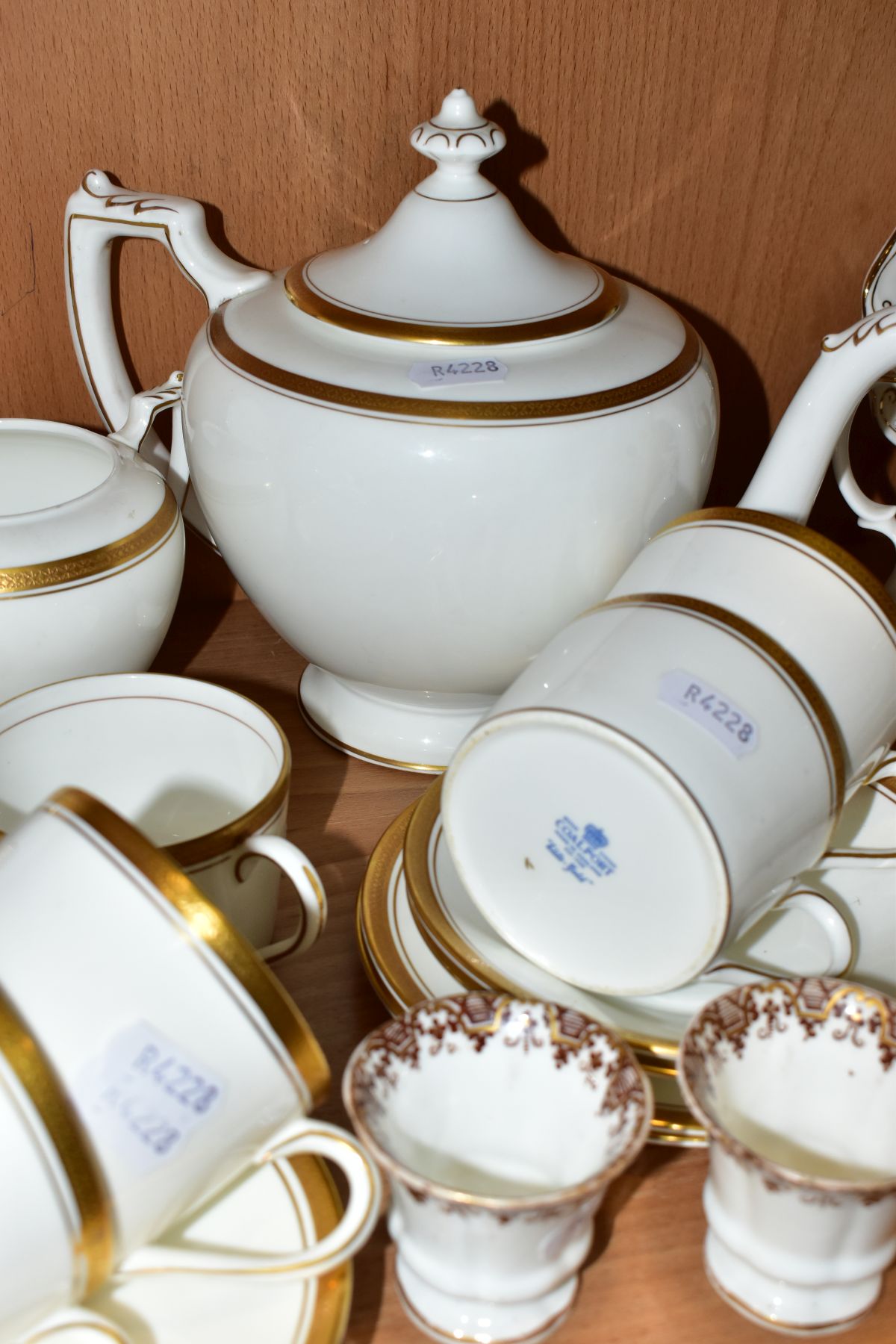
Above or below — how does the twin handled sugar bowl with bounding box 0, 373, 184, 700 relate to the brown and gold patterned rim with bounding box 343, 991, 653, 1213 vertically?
above

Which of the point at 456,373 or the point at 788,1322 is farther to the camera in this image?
the point at 456,373

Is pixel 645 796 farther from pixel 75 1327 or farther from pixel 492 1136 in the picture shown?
pixel 75 1327

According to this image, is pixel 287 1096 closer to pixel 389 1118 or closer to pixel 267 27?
A: pixel 389 1118

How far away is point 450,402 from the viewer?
51cm

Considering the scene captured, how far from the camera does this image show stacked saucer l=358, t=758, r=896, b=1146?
47 cm

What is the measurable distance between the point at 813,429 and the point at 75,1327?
43 centimetres

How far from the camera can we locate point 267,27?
0.63 metres

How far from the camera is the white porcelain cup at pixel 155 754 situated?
532 mm

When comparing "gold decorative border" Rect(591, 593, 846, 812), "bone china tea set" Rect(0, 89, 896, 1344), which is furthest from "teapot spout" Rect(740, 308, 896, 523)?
"gold decorative border" Rect(591, 593, 846, 812)

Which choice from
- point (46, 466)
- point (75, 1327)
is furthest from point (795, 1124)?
point (46, 466)

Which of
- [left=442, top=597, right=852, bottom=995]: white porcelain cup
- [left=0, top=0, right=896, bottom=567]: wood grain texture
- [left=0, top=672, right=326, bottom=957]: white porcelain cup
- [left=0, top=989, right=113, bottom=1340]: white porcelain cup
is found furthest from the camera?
[left=0, top=0, right=896, bottom=567]: wood grain texture

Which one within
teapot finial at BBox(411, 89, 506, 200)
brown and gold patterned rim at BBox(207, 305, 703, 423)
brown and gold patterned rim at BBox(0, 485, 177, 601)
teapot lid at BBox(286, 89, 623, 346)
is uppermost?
teapot finial at BBox(411, 89, 506, 200)

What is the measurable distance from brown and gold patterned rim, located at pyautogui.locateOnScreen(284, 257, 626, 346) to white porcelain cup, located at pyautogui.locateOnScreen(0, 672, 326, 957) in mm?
165

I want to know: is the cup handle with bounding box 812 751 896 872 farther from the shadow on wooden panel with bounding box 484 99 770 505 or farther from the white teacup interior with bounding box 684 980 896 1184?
the shadow on wooden panel with bounding box 484 99 770 505
